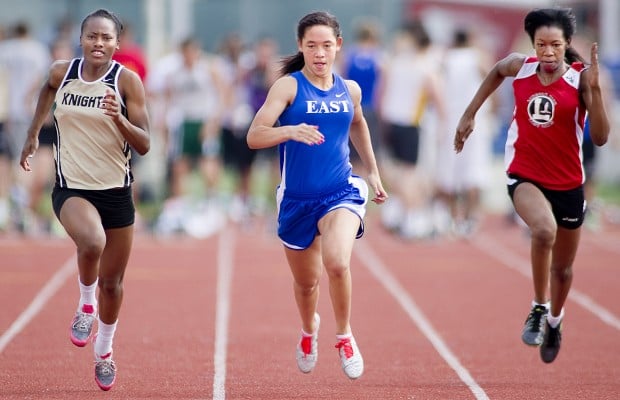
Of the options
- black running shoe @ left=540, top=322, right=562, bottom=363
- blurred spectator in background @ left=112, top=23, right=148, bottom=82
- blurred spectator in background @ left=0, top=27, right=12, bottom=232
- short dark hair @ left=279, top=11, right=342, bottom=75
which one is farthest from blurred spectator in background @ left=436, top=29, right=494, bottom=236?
short dark hair @ left=279, top=11, right=342, bottom=75

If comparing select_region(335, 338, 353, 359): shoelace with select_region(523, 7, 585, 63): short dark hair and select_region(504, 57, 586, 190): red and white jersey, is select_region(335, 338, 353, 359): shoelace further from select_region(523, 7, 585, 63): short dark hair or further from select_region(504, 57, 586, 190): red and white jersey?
select_region(523, 7, 585, 63): short dark hair

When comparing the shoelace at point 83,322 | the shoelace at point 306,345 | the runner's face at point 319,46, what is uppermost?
the runner's face at point 319,46

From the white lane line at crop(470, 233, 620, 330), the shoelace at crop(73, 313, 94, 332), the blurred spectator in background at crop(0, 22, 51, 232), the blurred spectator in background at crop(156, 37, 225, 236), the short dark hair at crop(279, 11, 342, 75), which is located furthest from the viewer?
the blurred spectator in background at crop(156, 37, 225, 236)

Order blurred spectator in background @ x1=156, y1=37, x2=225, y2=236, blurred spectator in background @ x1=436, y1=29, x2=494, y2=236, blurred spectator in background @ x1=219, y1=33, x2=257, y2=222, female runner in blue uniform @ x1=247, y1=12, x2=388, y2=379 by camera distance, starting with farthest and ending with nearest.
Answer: blurred spectator in background @ x1=219, y1=33, x2=257, y2=222 → blurred spectator in background @ x1=156, y1=37, x2=225, y2=236 → blurred spectator in background @ x1=436, y1=29, x2=494, y2=236 → female runner in blue uniform @ x1=247, y1=12, x2=388, y2=379

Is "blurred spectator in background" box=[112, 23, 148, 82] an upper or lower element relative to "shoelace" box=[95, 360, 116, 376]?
upper

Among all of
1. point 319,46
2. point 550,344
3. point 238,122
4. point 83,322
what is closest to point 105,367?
point 83,322

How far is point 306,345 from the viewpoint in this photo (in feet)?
24.2

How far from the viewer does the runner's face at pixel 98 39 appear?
7023 millimetres

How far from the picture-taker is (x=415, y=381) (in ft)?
24.8

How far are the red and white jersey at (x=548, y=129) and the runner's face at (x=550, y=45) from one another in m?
0.13

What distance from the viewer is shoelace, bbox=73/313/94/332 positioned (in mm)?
7211

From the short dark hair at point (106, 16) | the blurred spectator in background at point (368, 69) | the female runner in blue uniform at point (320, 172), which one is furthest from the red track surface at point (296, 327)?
the short dark hair at point (106, 16)

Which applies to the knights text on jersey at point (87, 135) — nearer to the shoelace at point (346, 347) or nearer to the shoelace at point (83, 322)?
the shoelace at point (83, 322)

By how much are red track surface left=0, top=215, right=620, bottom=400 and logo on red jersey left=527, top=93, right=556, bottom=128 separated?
4.95ft
